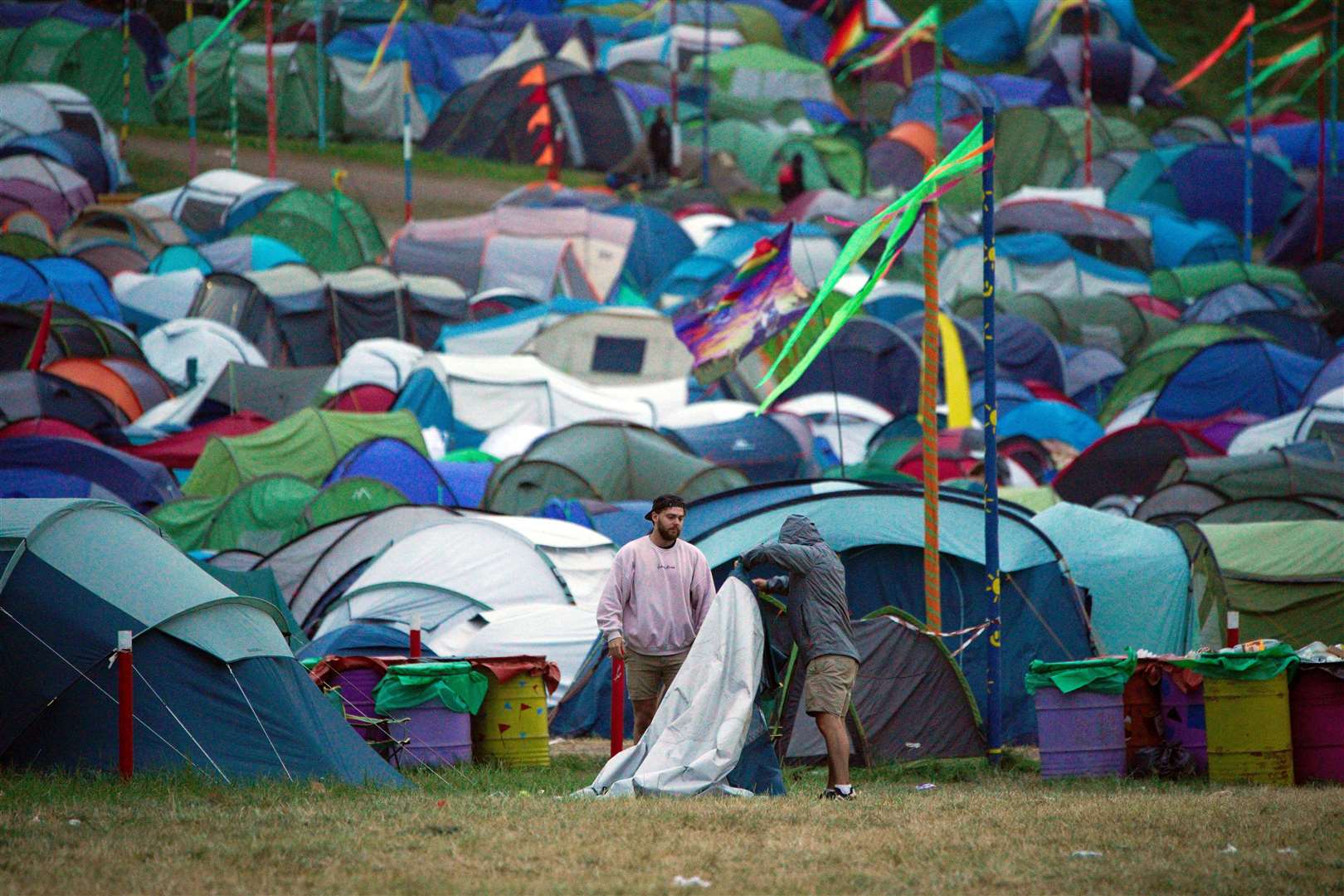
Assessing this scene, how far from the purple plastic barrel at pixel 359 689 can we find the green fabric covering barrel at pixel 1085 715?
3774 millimetres

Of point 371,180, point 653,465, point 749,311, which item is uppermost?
point 371,180

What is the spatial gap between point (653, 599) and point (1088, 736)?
8.45 ft

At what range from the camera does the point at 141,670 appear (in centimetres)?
829

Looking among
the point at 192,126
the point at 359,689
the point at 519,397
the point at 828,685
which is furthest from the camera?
the point at 192,126

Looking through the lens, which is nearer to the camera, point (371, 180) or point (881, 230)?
point (881, 230)

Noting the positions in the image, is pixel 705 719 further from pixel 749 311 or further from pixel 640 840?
pixel 749 311

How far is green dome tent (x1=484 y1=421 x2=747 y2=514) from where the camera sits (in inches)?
799

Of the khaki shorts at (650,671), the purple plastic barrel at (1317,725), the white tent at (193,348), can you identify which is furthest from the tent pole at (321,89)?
the purple plastic barrel at (1317,725)

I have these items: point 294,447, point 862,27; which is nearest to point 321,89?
point 862,27

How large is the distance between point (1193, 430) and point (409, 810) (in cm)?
1751

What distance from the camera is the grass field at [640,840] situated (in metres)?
6.01

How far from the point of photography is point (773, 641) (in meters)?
8.50

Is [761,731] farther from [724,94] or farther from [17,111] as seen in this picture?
[724,94]

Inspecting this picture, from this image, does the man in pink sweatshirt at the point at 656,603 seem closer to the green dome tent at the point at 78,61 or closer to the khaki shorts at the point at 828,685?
the khaki shorts at the point at 828,685
